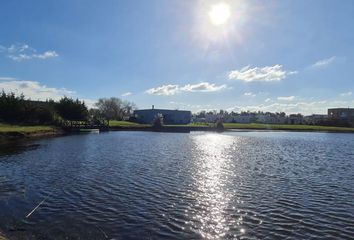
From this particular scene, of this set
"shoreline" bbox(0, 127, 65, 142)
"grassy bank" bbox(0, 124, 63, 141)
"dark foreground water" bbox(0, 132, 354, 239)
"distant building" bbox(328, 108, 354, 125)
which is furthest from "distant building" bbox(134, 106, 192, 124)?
"dark foreground water" bbox(0, 132, 354, 239)

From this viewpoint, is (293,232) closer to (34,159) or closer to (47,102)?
(34,159)

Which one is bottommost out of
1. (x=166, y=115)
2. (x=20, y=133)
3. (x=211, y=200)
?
(x=211, y=200)

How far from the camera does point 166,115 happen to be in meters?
135

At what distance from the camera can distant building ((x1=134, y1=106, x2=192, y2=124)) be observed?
13200cm

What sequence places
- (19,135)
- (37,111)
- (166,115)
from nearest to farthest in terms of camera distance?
(19,135) < (37,111) < (166,115)

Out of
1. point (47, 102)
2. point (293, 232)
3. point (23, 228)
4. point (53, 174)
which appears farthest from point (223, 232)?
point (47, 102)

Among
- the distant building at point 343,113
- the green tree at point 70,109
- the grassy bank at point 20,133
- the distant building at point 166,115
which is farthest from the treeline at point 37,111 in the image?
the distant building at point 343,113

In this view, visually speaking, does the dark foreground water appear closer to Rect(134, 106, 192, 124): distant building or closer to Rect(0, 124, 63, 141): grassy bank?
Rect(0, 124, 63, 141): grassy bank

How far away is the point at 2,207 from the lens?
45.5 ft

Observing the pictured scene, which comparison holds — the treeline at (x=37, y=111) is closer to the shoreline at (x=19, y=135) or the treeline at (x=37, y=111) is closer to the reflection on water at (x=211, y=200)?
the shoreline at (x=19, y=135)

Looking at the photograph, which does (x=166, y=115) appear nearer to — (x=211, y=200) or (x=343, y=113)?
(x=343, y=113)

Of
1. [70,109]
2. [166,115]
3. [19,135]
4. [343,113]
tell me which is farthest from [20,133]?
[343,113]

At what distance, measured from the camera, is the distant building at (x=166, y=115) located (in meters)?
132

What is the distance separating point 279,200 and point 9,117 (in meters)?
63.9
